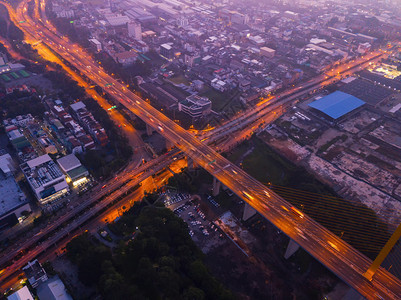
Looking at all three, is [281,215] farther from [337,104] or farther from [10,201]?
[337,104]

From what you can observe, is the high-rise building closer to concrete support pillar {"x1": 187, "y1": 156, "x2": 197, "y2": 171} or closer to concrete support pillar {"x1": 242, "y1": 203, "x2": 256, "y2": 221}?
concrete support pillar {"x1": 187, "y1": 156, "x2": 197, "y2": 171}

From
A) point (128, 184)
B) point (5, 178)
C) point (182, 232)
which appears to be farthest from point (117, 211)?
point (5, 178)

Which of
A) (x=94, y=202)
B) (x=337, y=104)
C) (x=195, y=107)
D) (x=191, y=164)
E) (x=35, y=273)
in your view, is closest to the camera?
(x=35, y=273)

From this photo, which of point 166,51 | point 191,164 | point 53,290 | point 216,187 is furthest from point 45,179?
point 166,51

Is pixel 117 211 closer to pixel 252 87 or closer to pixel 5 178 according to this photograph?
pixel 5 178

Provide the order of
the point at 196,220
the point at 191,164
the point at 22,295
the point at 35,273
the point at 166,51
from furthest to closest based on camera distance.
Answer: the point at 166,51, the point at 191,164, the point at 196,220, the point at 35,273, the point at 22,295

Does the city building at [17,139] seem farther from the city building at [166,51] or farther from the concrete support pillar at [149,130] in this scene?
the city building at [166,51]

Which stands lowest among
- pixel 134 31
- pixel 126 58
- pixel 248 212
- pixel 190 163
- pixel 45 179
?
pixel 248 212

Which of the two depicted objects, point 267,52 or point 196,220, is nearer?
point 196,220
